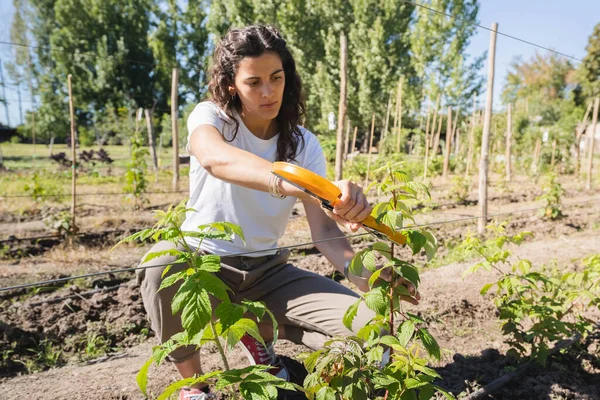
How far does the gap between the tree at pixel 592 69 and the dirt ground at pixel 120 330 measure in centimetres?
2857

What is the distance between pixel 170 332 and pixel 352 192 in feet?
3.62

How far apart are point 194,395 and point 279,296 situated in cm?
52

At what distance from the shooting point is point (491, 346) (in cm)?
270

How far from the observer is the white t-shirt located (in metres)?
Result: 1.92

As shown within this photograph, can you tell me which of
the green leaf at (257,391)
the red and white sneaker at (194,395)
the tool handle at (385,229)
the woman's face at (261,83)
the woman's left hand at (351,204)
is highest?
the woman's face at (261,83)

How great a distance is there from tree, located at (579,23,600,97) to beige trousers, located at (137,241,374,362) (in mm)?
32621

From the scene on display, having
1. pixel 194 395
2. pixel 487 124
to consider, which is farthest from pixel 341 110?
pixel 194 395

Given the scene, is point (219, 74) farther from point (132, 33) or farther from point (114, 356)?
point (132, 33)

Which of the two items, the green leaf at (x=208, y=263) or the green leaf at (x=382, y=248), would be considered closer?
the green leaf at (x=208, y=263)

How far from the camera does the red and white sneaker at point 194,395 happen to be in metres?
1.80

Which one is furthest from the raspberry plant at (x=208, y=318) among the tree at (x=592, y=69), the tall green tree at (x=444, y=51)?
the tree at (x=592, y=69)

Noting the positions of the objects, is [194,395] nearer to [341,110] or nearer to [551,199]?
[341,110]

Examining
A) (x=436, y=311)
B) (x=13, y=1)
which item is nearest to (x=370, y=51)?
(x=436, y=311)

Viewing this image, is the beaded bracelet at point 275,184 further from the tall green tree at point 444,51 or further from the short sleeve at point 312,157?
the tall green tree at point 444,51
